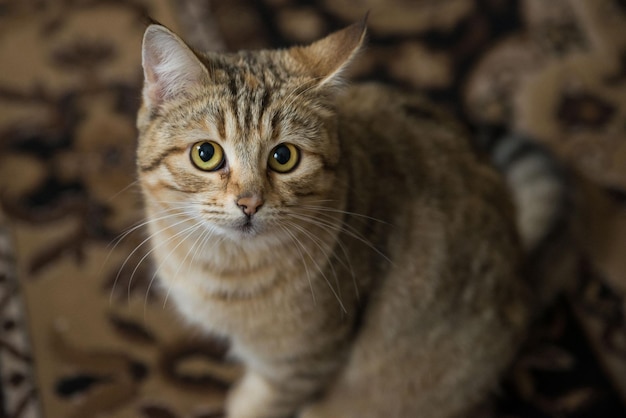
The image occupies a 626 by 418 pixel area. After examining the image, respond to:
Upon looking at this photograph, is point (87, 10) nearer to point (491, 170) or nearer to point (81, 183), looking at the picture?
point (81, 183)

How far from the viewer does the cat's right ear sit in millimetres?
1044

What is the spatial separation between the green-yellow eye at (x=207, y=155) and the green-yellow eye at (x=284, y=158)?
9cm

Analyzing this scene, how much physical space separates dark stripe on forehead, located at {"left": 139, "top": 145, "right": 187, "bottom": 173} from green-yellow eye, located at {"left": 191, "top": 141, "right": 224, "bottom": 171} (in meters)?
0.03

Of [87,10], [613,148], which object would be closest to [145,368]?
[87,10]

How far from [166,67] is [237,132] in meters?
0.18

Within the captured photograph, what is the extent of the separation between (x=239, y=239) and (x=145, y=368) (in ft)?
2.10

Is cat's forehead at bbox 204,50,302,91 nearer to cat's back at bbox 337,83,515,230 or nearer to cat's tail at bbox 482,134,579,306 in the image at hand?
cat's back at bbox 337,83,515,230

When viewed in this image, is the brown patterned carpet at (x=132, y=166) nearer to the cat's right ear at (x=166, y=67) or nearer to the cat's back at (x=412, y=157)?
the cat's back at (x=412, y=157)

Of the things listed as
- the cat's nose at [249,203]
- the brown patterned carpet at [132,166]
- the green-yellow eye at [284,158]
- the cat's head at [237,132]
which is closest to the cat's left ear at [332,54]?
the cat's head at [237,132]

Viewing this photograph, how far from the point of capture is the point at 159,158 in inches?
44.8

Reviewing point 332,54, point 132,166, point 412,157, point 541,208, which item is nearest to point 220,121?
point 332,54

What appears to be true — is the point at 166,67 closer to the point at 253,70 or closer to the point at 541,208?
the point at 253,70

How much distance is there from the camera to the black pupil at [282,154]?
3.72 ft

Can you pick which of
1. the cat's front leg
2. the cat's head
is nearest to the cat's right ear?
the cat's head
